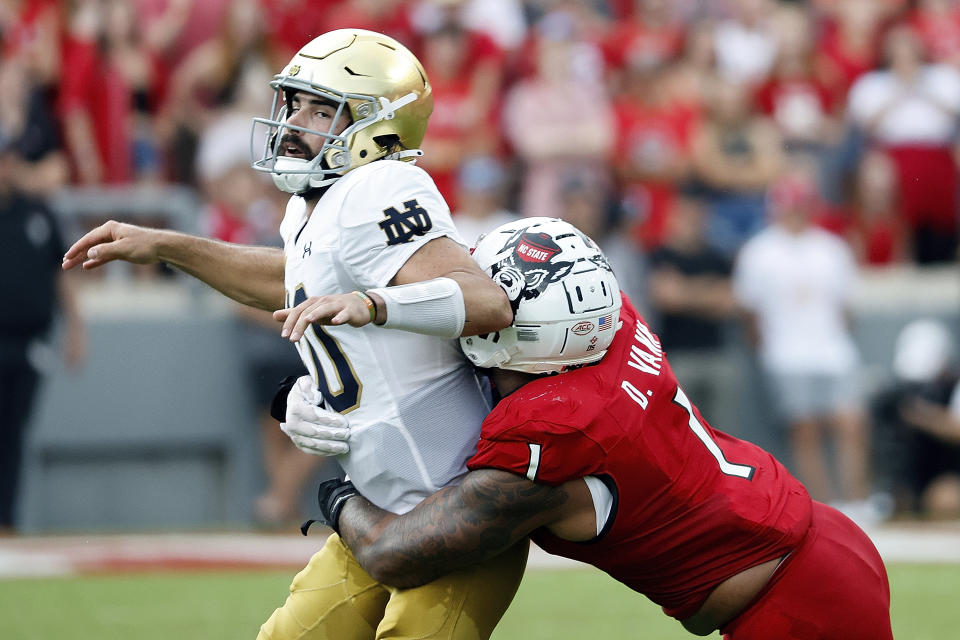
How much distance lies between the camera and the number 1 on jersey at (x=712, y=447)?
3.51 m

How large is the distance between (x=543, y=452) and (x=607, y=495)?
0.21 meters

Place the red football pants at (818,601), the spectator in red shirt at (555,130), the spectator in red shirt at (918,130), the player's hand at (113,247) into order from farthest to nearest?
the spectator in red shirt at (918,130) → the spectator in red shirt at (555,130) → the player's hand at (113,247) → the red football pants at (818,601)

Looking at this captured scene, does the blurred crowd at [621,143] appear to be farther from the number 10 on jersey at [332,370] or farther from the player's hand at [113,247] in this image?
the number 10 on jersey at [332,370]

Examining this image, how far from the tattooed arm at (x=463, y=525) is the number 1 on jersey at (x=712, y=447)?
0.37m

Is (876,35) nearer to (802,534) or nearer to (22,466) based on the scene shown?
(22,466)

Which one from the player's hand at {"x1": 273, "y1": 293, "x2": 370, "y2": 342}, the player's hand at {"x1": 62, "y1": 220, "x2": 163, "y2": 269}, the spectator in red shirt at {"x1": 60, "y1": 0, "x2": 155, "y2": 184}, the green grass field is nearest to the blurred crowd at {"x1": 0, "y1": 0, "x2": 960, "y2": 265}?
the spectator in red shirt at {"x1": 60, "y1": 0, "x2": 155, "y2": 184}

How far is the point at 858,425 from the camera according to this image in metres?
9.34

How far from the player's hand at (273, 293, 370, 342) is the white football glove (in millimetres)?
369

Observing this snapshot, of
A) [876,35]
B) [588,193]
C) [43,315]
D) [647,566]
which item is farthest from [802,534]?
[876,35]

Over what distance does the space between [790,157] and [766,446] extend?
6.34 ft

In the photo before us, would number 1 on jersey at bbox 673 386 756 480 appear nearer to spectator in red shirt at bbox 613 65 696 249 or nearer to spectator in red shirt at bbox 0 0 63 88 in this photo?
spectator in red shirt at bbox 613 65 696 249

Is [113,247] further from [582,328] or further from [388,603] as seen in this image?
[582,328]

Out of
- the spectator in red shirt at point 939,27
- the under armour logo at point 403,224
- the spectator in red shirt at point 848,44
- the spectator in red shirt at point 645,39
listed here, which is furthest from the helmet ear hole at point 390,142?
the spectator in red shirt at point 939,27

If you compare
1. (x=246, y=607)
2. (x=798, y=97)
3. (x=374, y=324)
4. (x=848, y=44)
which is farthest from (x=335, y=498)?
(x=848, y=44)
